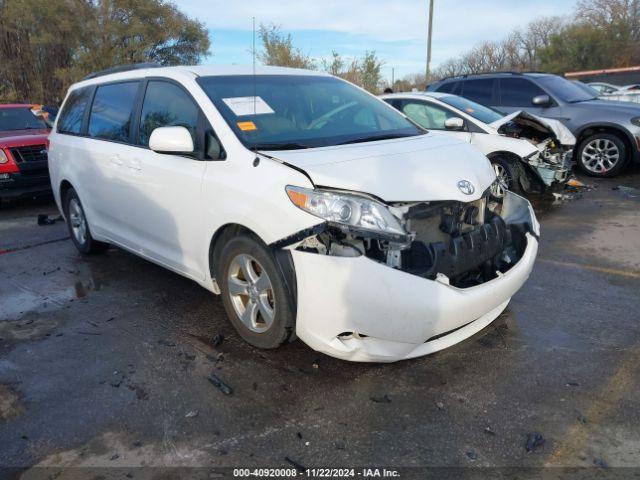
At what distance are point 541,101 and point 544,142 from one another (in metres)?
1.81

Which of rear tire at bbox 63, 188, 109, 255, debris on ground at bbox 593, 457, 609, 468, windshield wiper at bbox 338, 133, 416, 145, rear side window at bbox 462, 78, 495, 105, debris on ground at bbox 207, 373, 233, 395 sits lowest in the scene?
debris on ground at bbox 207, 373, 233, 395

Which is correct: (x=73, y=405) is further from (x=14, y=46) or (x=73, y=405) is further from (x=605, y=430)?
(x=14, y=46)

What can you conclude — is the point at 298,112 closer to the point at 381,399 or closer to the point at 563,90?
the point at 381,399

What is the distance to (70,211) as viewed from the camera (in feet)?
18.6

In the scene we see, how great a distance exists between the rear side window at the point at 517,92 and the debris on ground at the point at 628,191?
7.26ft

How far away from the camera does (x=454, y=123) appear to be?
22.8 ft

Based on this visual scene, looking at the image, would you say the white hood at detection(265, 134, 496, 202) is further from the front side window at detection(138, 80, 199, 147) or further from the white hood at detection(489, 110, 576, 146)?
the white hood at detection(489, 110, 576, 146)

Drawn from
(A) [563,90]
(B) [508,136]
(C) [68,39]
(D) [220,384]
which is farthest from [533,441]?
(C) [68,39]

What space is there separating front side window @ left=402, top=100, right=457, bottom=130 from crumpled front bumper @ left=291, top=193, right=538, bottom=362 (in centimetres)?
513

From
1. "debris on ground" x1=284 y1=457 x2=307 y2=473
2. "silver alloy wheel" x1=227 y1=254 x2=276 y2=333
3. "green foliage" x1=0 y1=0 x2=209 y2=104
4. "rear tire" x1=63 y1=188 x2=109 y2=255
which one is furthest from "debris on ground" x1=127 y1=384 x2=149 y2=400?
"green foliage" x1=0 y1=0 x2=209 y2=104

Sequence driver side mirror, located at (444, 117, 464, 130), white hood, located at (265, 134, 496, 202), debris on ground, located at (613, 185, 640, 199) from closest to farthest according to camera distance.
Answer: white hood, located at (265, 134, 496, 202) < driver side mirror, located at (444, 117, 464, 130) < debris on ground, located at (613, 185, 640, 199)

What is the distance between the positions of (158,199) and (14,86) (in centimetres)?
2834

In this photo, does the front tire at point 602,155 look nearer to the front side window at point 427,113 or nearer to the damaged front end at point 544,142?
the damaged front end at point 544,142

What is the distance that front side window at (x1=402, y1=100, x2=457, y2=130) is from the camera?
767cm
